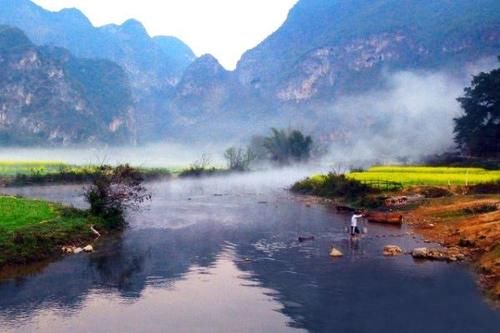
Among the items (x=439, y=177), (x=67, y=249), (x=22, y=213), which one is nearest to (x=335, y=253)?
(x=67, y=249)

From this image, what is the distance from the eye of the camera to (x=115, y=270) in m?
32.0

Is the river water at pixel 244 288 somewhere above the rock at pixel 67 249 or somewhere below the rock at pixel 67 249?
below

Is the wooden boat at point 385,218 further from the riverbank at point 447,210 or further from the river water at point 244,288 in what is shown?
the river water at point 244,288

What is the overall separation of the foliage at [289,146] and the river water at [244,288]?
90787mm

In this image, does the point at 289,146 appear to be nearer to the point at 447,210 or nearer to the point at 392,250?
the point at 447,210

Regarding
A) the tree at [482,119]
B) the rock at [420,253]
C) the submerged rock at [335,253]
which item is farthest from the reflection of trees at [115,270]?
the tree at [482,119]

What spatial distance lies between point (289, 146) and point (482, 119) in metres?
54.1

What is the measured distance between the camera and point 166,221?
5141 centimetres

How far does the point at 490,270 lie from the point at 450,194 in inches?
1100

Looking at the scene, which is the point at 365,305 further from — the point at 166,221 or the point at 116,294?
the point at 166,221

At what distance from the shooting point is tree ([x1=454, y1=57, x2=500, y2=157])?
86.8 metres

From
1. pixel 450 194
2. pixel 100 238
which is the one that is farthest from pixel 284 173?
pixel 100 238

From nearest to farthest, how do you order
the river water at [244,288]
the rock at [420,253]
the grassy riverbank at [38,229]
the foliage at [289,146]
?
1. the river water at [244,288]
2. the grassy riverbank at [38,229]
3. the rock at [420,253]
4. the foliage at [289,146]

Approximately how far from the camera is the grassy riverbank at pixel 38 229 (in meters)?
33.1
